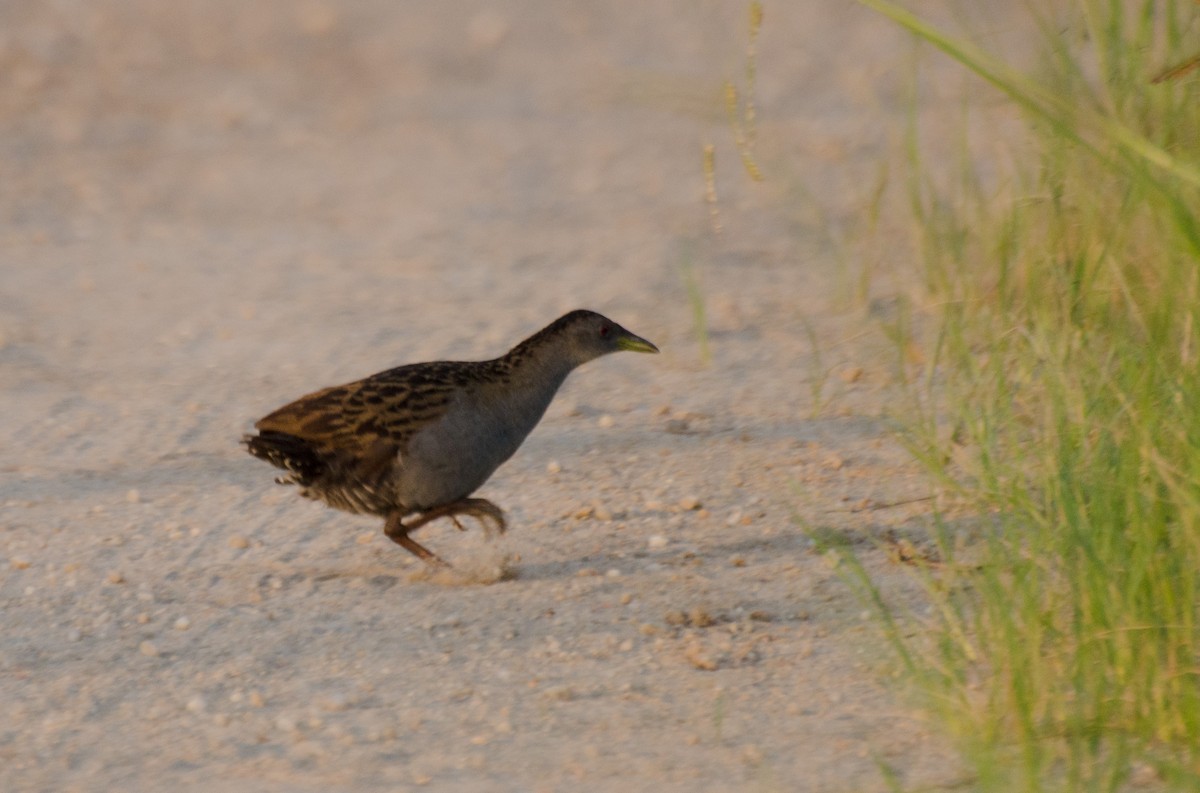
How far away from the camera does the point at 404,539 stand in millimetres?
4738

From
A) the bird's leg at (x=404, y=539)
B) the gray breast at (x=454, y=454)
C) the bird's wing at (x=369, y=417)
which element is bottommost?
the bird's leg at (x=404, y=539)

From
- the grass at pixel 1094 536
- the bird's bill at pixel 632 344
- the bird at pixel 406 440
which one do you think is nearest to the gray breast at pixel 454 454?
the bird at pixel 406 440

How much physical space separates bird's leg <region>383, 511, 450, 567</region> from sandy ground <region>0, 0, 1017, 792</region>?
7 centimetres

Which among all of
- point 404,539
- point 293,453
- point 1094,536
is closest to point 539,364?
point 404,539

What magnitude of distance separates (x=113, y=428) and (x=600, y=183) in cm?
378

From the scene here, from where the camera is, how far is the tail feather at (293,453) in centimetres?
468

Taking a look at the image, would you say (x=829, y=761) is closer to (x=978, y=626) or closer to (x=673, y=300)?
(x=978, y=626)

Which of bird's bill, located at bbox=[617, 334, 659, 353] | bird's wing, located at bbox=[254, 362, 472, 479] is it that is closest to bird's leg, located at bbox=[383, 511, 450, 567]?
bird's wing, located at bbox=[254, 362, 472, 479]

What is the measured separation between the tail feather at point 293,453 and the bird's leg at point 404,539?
0.23 m

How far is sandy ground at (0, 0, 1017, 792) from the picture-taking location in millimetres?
3717

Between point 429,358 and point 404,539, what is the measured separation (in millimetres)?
1949

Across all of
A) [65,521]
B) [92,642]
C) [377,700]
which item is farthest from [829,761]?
[65,521]

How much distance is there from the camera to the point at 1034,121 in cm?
470

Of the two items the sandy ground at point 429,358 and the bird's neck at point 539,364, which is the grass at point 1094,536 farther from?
the bird's neck at point 539,364
